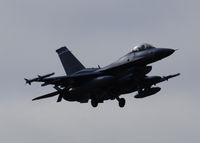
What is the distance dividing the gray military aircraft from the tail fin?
3836mm

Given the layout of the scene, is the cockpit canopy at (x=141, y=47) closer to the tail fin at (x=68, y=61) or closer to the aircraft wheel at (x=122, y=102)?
the aircraft wheel at (x=122, y=102)

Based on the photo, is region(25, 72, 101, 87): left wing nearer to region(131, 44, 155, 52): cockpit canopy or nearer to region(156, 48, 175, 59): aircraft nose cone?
region(131, 44, 155, 52): cockpit canopy

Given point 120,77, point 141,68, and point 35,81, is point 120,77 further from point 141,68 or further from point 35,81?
point 35,81

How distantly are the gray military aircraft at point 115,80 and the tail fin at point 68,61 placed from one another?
12.6 ft

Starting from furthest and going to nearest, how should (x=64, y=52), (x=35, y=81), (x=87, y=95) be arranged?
1. (x=64, y=52)
2. (x=87, y=95)
3. (x=35, y=81)

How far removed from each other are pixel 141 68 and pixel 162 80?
3998 millimetres

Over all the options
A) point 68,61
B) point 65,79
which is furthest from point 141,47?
point 68,61

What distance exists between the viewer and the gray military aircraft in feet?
197

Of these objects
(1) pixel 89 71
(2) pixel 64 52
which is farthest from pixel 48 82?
(2) pixel 64 52

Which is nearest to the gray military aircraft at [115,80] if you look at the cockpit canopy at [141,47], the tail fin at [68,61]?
the cockpit canopy at [141,47]

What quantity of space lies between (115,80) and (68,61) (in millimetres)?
9962

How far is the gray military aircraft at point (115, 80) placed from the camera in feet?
197

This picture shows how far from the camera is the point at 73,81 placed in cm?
6241

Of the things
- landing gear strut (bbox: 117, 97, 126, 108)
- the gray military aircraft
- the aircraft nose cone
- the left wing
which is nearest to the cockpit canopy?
the gray military aircraft
